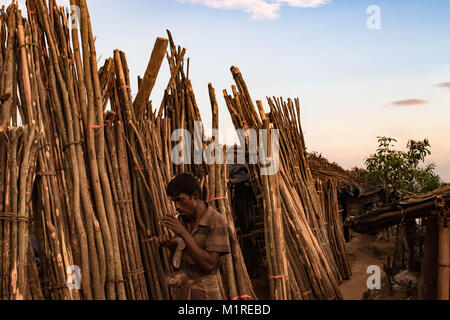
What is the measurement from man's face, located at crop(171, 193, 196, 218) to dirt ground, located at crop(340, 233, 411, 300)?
378cm

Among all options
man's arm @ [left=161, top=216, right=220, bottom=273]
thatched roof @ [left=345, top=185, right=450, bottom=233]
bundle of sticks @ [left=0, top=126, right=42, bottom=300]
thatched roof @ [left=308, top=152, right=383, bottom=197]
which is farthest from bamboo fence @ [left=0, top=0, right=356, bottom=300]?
thatched roof @ [left=308, top=152, right=383, bottom=197]

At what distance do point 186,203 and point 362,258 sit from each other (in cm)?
729

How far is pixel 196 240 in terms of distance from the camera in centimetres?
289

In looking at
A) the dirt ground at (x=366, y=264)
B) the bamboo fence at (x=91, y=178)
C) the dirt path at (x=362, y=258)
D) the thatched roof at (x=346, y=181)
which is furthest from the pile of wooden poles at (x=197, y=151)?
the thatched roof at (x=346, y=181)

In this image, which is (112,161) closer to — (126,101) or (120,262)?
(126,101)

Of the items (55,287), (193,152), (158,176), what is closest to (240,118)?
(193,152)

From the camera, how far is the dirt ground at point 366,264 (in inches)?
234

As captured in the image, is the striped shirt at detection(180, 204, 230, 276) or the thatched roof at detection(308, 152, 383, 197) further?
the thatched roof at detection(308, 152, 383, 197)

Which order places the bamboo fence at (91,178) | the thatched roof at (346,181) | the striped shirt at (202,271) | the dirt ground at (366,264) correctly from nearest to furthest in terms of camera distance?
the striped shirt at (202,271) → the bamboo fence at (91,178) → the dirt ground at (366,264) → the thatched roof at (346,181)

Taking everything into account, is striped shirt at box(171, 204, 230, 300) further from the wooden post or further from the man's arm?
the wooden post

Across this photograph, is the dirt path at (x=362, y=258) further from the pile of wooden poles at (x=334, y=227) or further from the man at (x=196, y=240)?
the man at (x=196, y=240)

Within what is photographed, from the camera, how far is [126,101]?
473cm

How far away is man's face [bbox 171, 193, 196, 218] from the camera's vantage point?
2.87 meters

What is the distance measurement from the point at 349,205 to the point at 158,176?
7616mm
